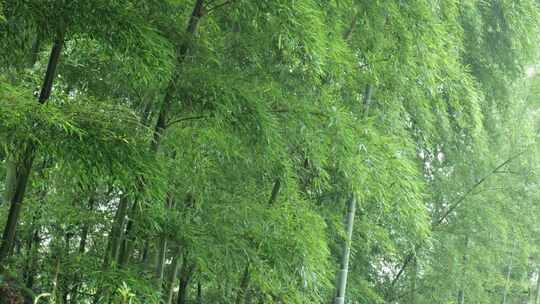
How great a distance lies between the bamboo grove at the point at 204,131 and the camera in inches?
91.9

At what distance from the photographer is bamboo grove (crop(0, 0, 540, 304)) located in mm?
2334

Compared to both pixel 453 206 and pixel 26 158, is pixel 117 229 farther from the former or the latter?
pixel 453 206

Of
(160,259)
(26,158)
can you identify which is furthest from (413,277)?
(26,158)

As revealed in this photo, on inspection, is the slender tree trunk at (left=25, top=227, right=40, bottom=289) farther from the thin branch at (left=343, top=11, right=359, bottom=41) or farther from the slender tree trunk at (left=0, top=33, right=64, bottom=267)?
the thin branch at (left=343, top=11, right=359, bottom=41)

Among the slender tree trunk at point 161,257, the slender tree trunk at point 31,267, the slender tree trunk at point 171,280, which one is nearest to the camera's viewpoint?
the slender tree trunk at point 161,257

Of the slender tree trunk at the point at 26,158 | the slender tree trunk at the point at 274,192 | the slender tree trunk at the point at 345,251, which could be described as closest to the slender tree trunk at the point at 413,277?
the slender tree trunk at the point at 345,251

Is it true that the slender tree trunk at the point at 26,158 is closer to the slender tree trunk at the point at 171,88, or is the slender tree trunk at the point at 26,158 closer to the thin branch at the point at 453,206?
the slender tree trunk at the point at 171,88

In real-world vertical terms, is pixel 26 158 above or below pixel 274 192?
below

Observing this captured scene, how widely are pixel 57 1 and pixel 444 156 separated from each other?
479 cm

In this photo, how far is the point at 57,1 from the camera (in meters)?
2.30

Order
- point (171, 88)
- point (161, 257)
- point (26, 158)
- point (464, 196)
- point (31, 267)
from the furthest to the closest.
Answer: point (464, 196)
point (31, 267)
point (161, 257)
point (171, 88)
point (26, 158)

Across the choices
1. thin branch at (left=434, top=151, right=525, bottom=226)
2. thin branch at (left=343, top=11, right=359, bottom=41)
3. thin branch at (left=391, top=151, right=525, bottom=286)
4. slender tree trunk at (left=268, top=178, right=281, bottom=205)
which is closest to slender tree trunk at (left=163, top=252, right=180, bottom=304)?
slender tree trunk at (left=268, top=178, right=281, bottom=205)

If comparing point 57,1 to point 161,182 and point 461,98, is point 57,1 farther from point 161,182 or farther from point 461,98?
point 461,98

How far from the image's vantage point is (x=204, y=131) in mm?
3082
